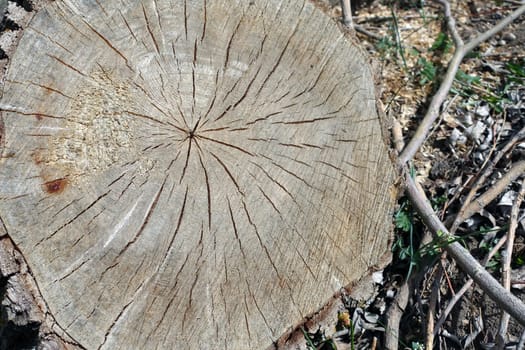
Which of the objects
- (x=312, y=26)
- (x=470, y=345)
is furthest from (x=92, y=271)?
(x=470, y=345)

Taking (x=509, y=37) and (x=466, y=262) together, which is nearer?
(x=466, y=262)

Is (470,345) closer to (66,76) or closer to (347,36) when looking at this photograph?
(347,36)

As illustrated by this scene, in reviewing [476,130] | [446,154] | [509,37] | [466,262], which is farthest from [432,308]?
[509,37]

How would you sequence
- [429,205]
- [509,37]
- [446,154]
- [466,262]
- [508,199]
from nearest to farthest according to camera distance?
[466,262], [429,205], [508,199], [446,154], [509,37]

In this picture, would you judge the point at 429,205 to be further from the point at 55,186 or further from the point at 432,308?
the point at 55,186

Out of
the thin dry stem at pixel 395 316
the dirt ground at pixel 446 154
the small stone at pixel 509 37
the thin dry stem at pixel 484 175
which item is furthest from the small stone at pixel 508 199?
the small stone at pixel 509 37

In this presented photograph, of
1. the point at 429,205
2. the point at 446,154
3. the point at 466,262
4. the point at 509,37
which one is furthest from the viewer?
the point at 509,37

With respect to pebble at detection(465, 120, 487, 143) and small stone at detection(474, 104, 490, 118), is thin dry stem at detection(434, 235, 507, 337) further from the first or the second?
small stone at detection(474, 104, 490, 118)
